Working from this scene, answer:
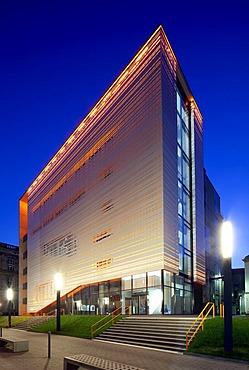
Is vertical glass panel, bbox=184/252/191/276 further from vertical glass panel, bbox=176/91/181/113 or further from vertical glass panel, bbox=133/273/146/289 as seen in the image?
vertical glass panel, bbox=176/91/181/113

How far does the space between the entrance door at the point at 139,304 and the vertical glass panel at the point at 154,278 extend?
175cm

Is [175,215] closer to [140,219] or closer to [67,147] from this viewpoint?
[140,219]

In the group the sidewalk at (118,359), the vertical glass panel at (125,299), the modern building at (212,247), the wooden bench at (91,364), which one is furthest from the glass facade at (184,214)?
the wooden bench at (91,364)

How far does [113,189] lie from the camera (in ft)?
130

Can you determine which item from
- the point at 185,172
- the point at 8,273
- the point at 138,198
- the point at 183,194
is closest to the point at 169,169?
the point at 138,198

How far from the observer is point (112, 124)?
134 ft

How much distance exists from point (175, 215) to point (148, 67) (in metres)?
13.3

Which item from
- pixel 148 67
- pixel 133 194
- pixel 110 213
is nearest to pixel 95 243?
pixel 110 213

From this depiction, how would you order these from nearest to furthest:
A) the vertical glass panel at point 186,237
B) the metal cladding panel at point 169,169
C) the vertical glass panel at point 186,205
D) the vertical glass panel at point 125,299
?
the metal cladding panel at point 169,169, the vertical glass panel at point 125,299, the vertical glass panel at point 186,237, the vertical glass panel at point 186,205

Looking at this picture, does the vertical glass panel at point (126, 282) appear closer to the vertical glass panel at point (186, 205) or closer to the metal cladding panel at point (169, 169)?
the metal cladding panel at point (169, 169)

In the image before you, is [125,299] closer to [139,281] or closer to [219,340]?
[139,281]

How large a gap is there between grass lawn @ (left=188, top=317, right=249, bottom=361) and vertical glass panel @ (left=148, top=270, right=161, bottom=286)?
41.5 ft

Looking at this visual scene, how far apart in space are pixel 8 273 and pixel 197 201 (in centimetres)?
5850

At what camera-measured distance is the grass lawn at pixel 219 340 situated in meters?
15.7
